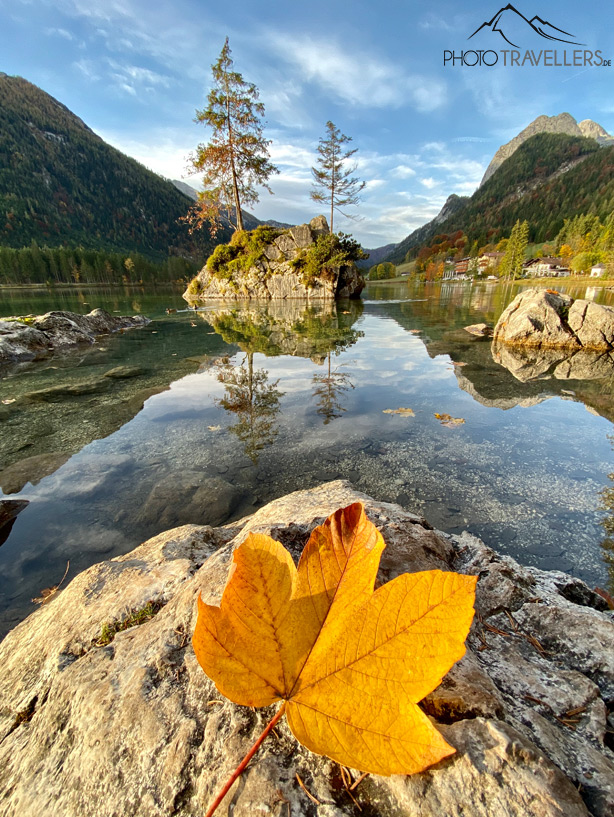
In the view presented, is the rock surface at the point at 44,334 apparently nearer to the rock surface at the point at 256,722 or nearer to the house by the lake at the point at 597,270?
the rock surface at the point at 256,722

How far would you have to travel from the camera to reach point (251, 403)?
605 cm

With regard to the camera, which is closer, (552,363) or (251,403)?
(251,403)

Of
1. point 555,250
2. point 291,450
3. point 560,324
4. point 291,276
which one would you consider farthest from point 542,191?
point 291,450

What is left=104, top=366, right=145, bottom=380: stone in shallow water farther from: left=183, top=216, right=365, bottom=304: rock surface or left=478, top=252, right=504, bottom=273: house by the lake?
left=478, top=252, right=504, bottom=273: house by the lake

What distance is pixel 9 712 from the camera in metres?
1.30

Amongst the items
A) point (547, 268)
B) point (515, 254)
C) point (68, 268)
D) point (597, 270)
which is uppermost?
point (515, 254)

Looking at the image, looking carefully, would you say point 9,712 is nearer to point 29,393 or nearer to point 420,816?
point 420,816

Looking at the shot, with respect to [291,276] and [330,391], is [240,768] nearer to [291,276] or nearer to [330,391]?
[330,391]

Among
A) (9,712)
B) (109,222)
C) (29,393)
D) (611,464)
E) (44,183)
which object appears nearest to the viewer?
(9,712)

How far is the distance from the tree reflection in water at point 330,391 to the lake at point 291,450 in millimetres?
39

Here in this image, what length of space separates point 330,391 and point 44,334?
10.9 metres

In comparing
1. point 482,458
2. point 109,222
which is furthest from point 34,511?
point 109,222

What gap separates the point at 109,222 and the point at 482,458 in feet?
652

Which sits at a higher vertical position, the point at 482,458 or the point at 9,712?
the point at 9,712
